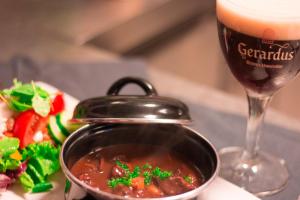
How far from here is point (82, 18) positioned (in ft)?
3.84

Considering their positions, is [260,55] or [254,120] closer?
[260,55]

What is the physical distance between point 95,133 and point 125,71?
1.15 ft

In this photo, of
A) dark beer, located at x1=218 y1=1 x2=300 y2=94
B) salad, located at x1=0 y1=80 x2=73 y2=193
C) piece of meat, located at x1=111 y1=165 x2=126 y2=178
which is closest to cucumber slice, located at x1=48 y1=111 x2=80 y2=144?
salad, located at x1=0 y1=80 x2=73 y2=193

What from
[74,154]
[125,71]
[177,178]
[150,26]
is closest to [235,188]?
[177,178]

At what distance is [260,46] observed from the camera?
56cm

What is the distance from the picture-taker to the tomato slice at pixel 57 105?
0.63m

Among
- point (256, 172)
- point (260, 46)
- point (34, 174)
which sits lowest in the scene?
point (256, 172)

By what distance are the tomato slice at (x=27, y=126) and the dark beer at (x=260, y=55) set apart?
0.80 ft

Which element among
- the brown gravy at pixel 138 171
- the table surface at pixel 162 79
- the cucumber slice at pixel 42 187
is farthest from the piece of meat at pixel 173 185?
the table surface at pixel 162 79

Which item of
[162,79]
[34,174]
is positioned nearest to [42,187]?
[34,174]

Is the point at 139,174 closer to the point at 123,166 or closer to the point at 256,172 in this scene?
the point at 123,166

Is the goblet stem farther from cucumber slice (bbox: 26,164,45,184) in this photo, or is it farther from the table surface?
cucumber slice (bbox: 26,164,45,184)

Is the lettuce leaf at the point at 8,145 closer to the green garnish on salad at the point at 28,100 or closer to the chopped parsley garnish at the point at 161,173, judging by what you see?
the green garnish on salad at the point at 28,100

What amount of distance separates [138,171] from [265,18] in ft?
0.71
